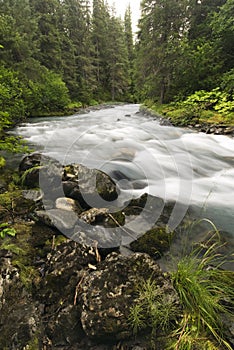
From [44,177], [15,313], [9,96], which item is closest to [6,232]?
[15,313]

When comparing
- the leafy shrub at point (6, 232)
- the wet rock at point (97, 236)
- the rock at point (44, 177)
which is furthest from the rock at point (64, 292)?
the rock at point (44, 177)

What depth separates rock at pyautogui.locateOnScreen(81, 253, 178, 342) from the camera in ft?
5.67

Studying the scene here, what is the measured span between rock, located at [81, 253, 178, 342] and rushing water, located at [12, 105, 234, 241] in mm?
1628

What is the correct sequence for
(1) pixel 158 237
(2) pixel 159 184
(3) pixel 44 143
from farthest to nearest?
(3) pixel 44 143
(2) pixel 159 184
(1) pixel 158 237

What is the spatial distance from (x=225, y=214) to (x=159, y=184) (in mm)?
1533

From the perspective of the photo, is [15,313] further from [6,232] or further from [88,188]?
[88,188]

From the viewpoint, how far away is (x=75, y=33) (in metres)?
27.9

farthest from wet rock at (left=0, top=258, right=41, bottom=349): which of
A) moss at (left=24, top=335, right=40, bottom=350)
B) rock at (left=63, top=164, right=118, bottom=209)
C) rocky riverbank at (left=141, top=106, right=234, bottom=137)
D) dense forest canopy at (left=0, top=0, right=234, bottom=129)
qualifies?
rocky riverbank at (left=141, top=106, right=234, bottom=137)

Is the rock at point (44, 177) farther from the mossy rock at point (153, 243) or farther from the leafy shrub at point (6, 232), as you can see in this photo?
the mossy rock at point (153, 243)

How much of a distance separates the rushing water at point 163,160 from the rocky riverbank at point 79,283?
4.85 feet

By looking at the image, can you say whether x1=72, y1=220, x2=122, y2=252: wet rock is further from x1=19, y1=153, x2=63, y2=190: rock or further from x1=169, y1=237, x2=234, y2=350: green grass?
x1=19, y1=153, x2=63, y2=190: rock

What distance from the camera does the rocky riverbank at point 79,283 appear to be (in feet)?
5.66

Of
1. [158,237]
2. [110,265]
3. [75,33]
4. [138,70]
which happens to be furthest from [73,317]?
[75,33]

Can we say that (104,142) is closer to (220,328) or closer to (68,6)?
(220,328)
